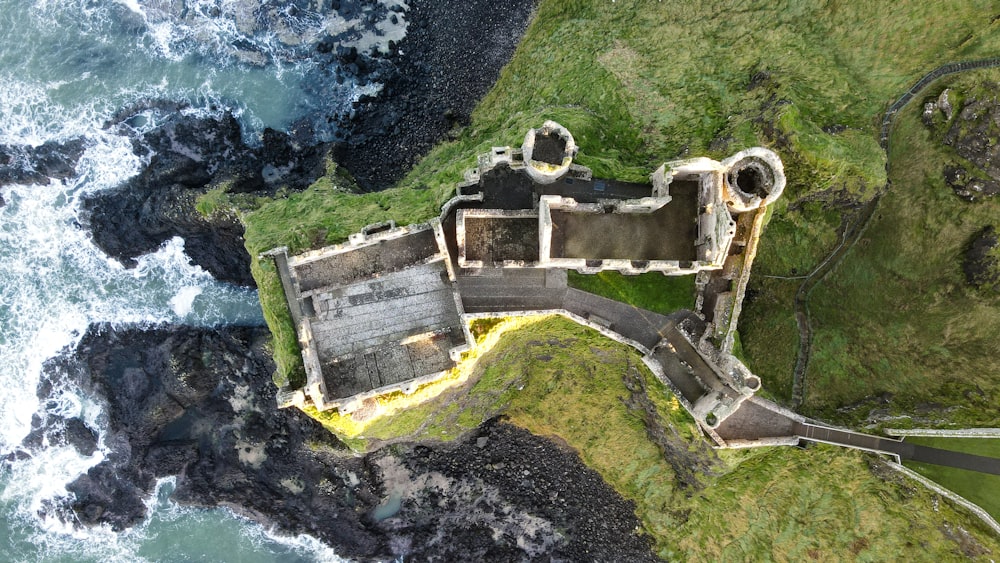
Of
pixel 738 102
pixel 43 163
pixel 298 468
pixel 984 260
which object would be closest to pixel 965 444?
pixel 984 260

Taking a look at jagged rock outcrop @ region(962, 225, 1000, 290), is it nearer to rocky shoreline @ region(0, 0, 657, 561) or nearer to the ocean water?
rocky shoreline @ region(0, 0, 657, 561)

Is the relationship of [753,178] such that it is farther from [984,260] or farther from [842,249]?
[984,260]

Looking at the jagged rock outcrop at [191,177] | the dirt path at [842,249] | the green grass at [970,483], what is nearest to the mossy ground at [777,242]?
the dirt path at [842,249]

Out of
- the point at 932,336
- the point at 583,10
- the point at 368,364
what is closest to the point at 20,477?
the point at 368,364

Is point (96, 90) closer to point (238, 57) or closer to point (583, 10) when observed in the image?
point (238, 57)

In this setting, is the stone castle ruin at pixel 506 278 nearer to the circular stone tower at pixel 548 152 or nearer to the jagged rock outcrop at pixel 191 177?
the circular stone tower at pixel 548 152

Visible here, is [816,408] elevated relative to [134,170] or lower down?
lower down
